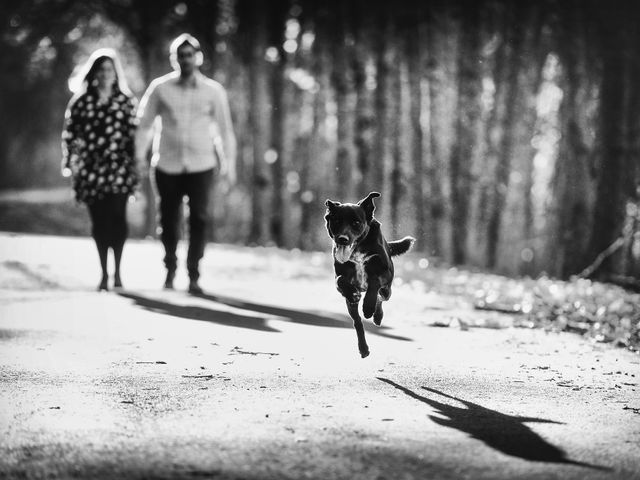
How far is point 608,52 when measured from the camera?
61.3 ft

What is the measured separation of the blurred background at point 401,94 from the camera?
70.8ft

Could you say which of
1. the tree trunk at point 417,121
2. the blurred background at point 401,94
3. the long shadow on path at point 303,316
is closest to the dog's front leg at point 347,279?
the long shadow on path at point 303,316

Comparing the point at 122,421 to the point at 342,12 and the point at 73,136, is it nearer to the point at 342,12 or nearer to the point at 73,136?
the point at 73,136

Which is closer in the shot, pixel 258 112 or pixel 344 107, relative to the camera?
pixel 344 107

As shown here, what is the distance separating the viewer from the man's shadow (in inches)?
177

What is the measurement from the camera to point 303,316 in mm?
9547

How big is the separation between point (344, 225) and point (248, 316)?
424 centimetres

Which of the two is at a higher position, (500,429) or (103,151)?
(103,151)

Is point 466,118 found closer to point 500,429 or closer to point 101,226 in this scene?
point 101,226

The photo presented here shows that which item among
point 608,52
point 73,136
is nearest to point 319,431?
point 73,136

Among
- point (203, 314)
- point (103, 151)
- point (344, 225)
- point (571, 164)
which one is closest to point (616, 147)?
point (571, 164)

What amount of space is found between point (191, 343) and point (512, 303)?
16.3ft

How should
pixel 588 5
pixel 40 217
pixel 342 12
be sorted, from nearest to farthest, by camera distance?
1. pixel 588 5
2. pixel 342 12
3. pixel 40 217

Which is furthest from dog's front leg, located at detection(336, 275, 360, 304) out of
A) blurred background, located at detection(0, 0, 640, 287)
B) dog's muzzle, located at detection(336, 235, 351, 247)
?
blurred background, located at detection(0, 0, 640, 287)
